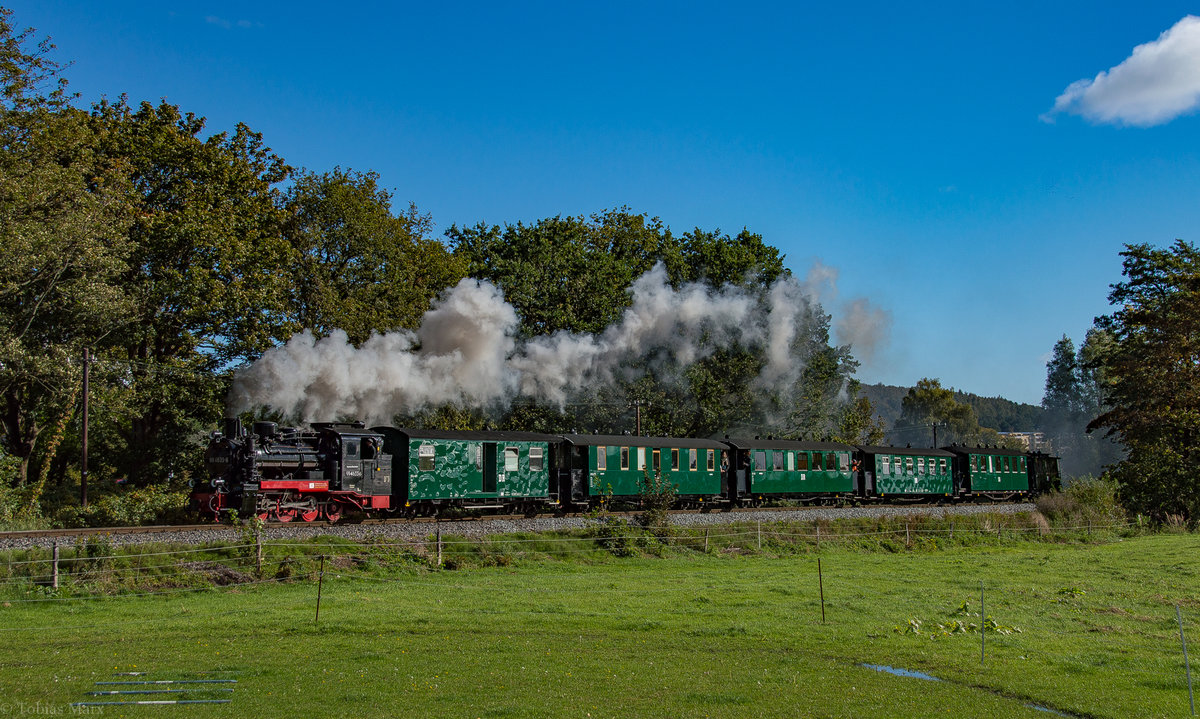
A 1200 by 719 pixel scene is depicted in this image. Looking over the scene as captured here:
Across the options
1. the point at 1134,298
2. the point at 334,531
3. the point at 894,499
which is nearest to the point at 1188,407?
the point at 894,499

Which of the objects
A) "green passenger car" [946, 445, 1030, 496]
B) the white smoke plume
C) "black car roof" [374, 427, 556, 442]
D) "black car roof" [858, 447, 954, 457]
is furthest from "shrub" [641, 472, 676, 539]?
"green passenger car" [946, 445, 1030, 496]

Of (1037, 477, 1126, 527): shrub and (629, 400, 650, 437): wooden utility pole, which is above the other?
(629, 400, 650, 437): wooden utility pole

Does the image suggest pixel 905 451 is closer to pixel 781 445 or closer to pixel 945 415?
pixel 781 445

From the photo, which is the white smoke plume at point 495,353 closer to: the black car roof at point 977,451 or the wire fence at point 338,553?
the wire fence at point 338,553

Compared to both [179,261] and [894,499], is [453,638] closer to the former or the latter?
[179,261]

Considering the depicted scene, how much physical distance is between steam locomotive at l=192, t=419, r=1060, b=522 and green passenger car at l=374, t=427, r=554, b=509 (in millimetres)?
38

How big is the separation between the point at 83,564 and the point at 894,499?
136 feet

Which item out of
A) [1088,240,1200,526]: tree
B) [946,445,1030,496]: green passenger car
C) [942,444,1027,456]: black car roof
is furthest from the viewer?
[942,444,1027,456]: black car roof

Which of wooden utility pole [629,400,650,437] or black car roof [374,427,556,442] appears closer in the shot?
black car roof [374,427,556,442]

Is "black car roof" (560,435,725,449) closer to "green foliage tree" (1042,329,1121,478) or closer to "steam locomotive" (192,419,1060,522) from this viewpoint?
"steam locomotive" (192,419,1060,522)

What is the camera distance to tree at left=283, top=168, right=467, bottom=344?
147 ft

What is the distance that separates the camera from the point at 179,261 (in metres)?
38.5

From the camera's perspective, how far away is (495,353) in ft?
125

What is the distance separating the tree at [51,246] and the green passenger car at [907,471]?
3569 cm
